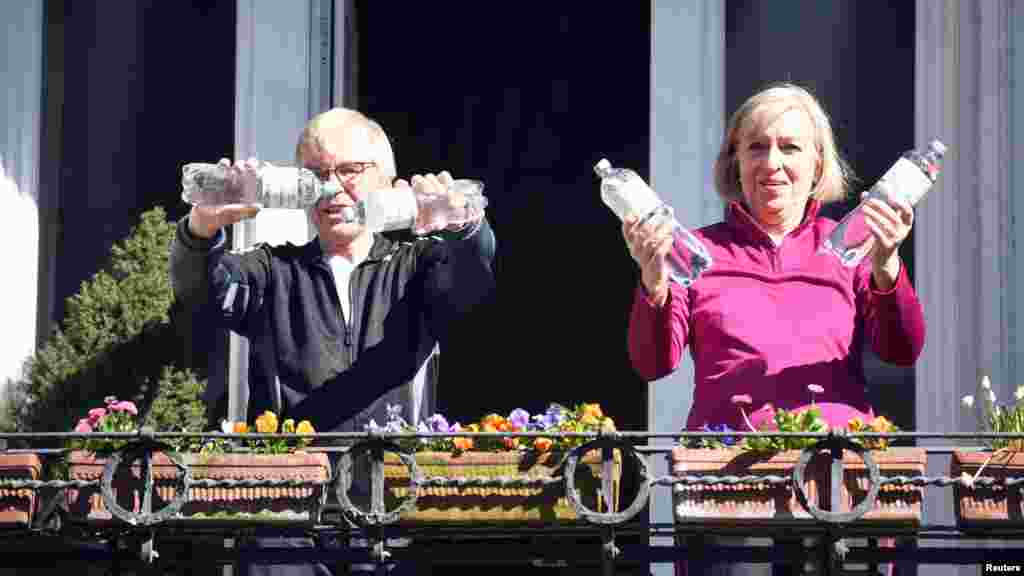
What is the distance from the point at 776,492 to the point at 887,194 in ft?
2.36

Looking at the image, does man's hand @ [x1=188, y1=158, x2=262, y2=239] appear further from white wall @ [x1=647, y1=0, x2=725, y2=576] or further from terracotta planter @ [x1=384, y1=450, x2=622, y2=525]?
white wall @ [x1=647, y1=0, x2=725, y2=576]

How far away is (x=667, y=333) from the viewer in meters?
5.18

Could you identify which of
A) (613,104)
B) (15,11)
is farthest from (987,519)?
(15,11)

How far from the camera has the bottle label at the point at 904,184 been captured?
16.2ft

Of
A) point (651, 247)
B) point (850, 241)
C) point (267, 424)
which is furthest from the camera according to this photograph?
point (850, 241)

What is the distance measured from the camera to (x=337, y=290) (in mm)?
5527

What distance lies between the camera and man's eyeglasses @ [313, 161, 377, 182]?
5.61 metres

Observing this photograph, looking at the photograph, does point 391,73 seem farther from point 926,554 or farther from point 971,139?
point 926,554

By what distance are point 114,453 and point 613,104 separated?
2484mm

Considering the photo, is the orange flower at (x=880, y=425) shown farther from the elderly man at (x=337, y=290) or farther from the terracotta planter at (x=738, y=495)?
the elderly man at (x=337, y=290)

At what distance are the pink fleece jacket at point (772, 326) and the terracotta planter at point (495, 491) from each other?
0.43 metres

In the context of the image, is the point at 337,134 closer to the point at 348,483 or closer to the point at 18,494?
the point at 348,483

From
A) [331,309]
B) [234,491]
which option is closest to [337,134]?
[331,309]

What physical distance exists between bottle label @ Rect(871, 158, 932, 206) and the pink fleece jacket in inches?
9.7
